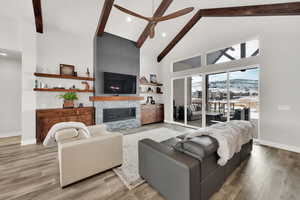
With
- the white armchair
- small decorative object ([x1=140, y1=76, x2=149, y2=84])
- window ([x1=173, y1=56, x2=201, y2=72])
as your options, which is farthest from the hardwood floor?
small decorative object ([x1=140, y1=76, x2=149, y2=84])

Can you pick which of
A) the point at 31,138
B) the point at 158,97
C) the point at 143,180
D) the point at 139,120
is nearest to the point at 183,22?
the point at 158,97

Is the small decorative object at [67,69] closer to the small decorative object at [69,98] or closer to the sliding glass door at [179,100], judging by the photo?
the small decorative object at [69,98]

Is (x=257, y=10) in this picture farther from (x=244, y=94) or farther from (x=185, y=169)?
(x=185, y=169)

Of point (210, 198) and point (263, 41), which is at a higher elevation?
point (263, 41)

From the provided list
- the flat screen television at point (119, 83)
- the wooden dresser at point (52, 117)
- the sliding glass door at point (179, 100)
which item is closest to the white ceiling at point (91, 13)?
the flat screen television at point (119, 83)

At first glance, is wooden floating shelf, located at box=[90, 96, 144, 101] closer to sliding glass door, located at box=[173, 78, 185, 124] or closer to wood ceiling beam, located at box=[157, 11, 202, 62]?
sliding glass door, located at box=[173, 78, 185, 124]

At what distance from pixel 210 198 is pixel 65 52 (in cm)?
537

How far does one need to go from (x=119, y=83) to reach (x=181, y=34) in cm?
336

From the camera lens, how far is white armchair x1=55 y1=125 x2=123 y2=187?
181 cm

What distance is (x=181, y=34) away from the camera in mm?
5449

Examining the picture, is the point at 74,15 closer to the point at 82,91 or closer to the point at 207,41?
the point at 82,91

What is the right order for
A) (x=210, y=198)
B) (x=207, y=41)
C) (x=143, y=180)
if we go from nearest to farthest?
(x=210, y=198)
(x=143, y=180)
(x=207, y=41)

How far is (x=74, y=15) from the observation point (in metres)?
3.93

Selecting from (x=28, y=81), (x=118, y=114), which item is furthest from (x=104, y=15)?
(x=118, y=114)
